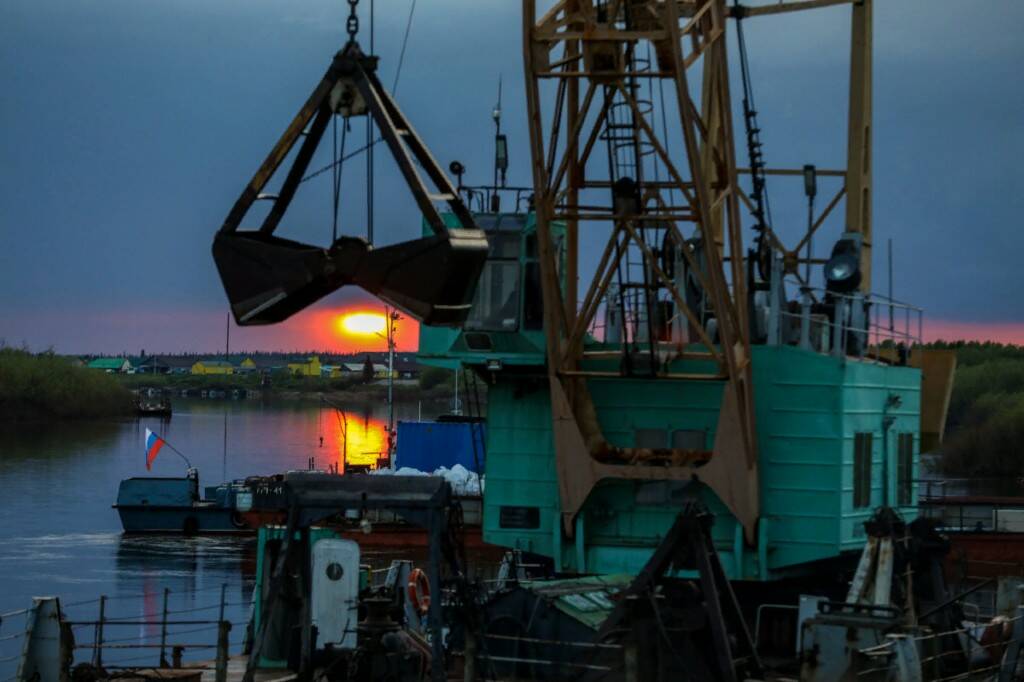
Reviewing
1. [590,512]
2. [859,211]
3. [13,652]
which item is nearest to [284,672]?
[590,512]

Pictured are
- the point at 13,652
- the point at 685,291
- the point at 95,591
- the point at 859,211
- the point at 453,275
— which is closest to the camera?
the point at 453,275

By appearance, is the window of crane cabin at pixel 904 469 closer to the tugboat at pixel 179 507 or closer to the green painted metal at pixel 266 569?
the green painted metal at pixel 266 569

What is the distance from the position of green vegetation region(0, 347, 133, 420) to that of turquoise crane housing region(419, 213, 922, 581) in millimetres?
135232

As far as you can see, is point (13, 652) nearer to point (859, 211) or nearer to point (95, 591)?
point (95, 591)

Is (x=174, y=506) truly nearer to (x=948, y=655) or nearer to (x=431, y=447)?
(x=431, y=447)

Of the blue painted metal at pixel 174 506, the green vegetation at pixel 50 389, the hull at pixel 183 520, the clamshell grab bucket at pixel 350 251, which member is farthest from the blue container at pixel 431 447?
the green vegetation at pixel 50 389

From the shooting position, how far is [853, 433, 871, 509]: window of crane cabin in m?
28.7

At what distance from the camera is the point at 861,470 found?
28969mm

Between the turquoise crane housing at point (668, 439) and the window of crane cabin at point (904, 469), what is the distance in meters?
0.06

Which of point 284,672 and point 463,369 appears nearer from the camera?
point 284,672

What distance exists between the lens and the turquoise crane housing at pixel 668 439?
2825cm

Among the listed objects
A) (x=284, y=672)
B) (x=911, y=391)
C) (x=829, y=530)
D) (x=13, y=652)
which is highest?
(x=911, y=391)

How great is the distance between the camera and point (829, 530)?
28109 millimetres

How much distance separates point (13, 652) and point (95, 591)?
11195 millimetres
